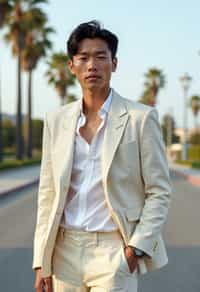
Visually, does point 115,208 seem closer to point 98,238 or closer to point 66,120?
point 98,238

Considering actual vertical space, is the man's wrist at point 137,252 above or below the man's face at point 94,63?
below

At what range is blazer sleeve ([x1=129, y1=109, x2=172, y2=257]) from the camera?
2506 millimetres

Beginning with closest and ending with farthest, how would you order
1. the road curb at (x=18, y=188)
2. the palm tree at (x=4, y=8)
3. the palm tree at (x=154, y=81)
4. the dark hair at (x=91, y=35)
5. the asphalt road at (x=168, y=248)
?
the dark hair at (x=91, y=35), the asphalt road at (x=168, y=248), the road curb at (x=18, y=188), the palm tree at (x=4, y=8), the palm tree at (x=154, y=81)

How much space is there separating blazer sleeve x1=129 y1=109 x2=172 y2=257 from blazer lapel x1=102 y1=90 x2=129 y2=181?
97 millimetres

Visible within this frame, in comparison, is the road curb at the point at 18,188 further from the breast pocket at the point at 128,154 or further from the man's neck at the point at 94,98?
the breast pocket at the point at 128,154

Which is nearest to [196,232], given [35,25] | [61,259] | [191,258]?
[191,258]

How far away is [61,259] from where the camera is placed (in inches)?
103

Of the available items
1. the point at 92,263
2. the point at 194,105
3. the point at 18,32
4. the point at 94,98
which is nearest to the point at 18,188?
the point at 94,98

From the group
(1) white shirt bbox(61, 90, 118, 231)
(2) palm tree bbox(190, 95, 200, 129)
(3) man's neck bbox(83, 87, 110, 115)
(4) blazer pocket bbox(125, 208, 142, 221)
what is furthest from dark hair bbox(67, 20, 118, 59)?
(2) palm tree bbox(190, 95, 200, 129)

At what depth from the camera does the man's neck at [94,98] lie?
268cm

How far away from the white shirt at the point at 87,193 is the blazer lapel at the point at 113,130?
0.04m

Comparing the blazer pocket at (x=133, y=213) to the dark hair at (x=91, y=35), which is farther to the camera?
the dark hair at (x=91, y=35)

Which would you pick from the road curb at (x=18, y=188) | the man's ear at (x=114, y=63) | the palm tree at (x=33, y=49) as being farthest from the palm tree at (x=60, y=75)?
the man's ear at (x=114, y=63)

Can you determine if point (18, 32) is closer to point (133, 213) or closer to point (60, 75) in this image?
point (60, 75)
